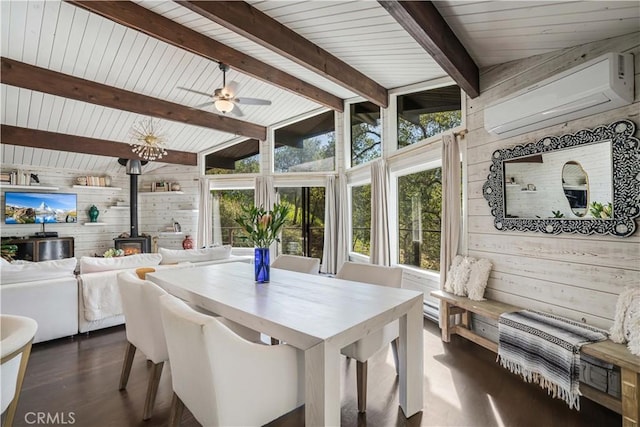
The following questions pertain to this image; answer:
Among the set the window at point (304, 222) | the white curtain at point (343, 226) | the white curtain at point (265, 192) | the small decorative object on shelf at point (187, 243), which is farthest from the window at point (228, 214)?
Result: the white curtain at point (343, 226)

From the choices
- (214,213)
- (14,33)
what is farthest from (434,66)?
(214,213)

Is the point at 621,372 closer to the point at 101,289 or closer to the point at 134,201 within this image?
the point at 101,289

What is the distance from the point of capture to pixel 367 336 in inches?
74.3

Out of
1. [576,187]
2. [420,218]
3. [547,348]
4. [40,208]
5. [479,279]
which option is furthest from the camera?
[40,208]

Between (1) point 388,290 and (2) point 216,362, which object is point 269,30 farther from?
(2) point 216,362

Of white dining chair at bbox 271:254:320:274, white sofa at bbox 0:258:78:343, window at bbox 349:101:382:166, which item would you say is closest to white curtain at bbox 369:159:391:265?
window at bbox 349:101:382:166

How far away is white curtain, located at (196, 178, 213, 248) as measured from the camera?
23.8ft

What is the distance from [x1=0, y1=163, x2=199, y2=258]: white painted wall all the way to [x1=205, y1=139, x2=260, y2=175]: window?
517mm

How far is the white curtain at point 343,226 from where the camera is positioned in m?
6.05

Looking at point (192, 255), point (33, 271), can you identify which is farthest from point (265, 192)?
point (33, 271)

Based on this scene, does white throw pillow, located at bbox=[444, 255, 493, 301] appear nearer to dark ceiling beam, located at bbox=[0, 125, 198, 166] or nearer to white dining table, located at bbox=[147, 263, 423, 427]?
white dining table, located at bbox=[147, 263, 423, 427]

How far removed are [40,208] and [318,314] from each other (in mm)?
7688

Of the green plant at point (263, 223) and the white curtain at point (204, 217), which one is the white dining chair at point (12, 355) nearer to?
the green plant at point (263, 223)

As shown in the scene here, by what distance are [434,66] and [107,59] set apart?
4.01 metres
